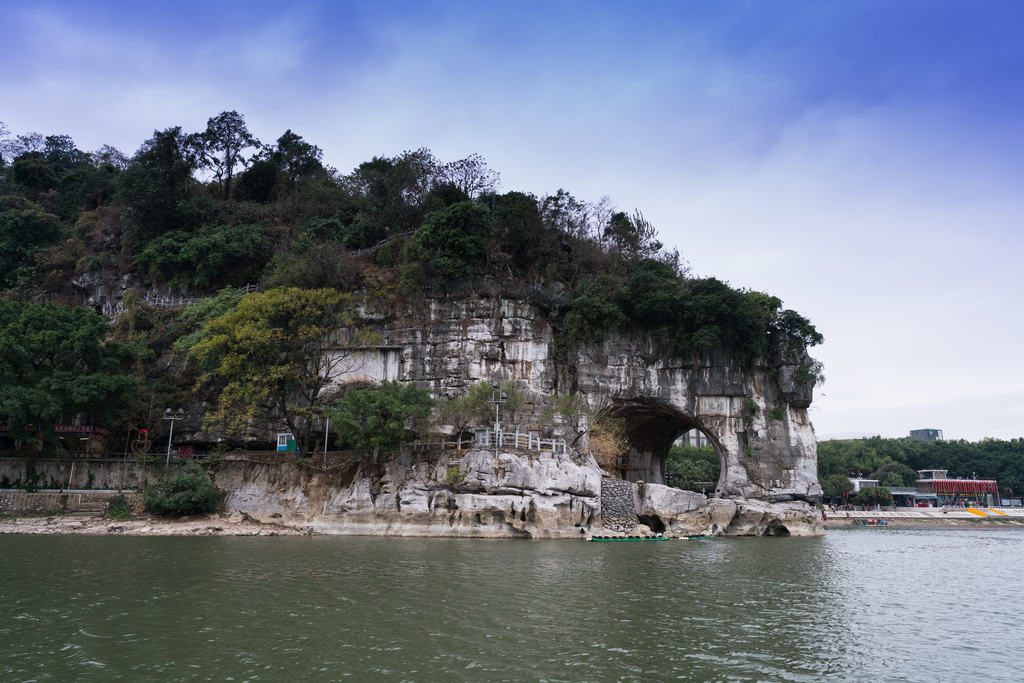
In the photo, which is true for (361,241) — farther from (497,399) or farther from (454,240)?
(497,399)

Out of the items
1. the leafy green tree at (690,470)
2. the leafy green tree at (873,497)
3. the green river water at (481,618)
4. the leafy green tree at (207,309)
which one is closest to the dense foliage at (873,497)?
the leafy green tree at (873,497)

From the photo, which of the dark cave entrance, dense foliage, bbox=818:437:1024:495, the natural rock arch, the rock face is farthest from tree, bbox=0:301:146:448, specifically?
dense foliage, bbox=818:437:1024:495

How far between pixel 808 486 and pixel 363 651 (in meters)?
32.7

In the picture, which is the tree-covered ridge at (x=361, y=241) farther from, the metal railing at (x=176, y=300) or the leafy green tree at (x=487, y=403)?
the leafy green tree at (x=487, y=403)

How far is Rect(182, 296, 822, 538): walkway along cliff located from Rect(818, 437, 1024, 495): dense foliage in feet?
125

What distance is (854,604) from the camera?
45.1 ft

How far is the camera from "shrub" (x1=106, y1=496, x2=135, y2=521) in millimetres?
28078

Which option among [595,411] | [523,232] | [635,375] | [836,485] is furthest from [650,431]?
[836,485]

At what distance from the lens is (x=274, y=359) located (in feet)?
102

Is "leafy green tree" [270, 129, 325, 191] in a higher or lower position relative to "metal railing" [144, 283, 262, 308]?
higher

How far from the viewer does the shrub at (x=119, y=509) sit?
28.1 m

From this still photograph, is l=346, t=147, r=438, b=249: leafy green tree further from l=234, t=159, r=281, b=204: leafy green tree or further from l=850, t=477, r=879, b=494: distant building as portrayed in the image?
l=850, t=477, r=879, b=494: distant building

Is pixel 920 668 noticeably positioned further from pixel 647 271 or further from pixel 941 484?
pixel 941 484

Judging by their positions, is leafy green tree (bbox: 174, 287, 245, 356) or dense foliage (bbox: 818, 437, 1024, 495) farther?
dense foliage (bbox: 818, 437, 1024, 495)
